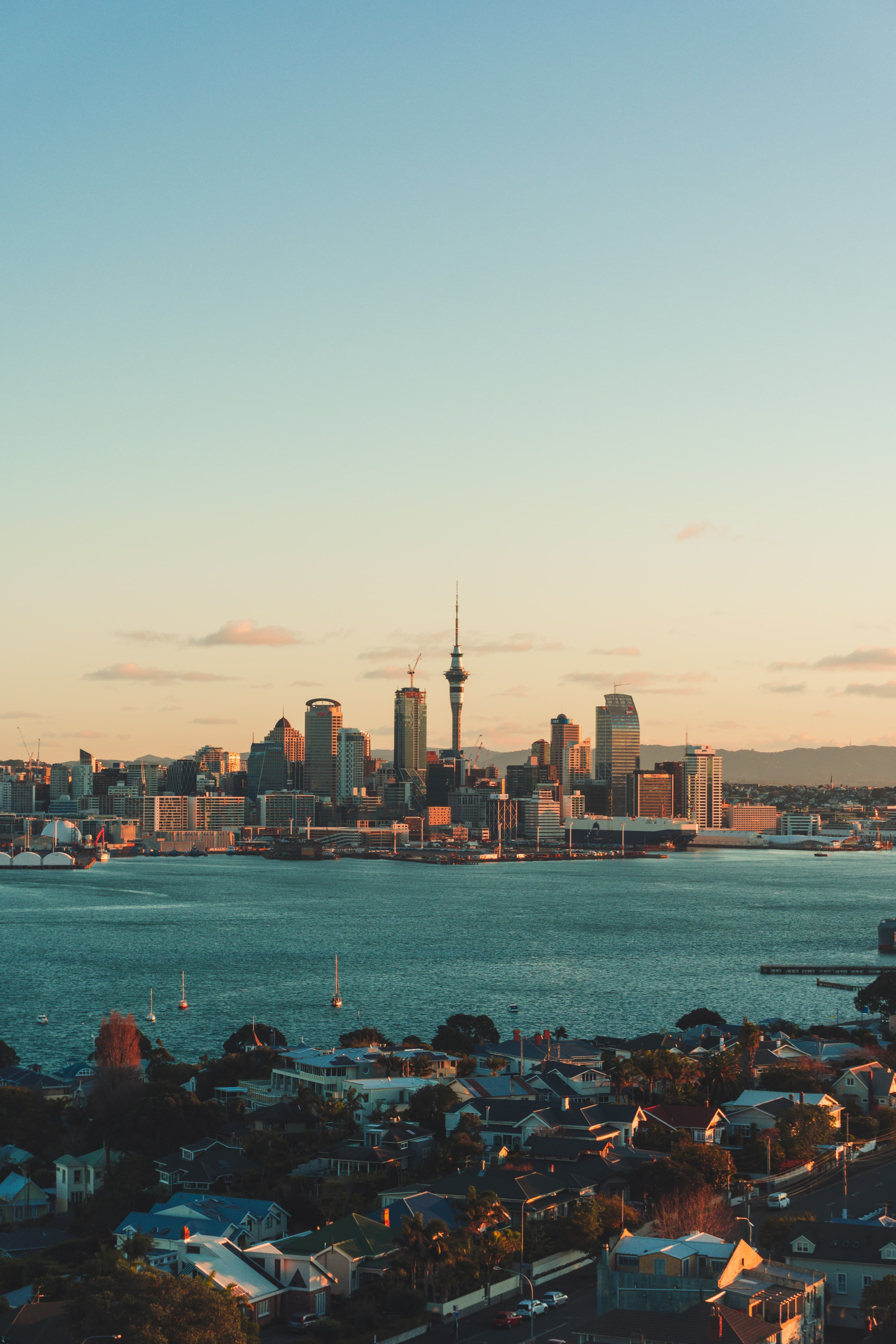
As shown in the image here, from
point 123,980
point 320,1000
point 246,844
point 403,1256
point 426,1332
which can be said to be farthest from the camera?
point 246,844

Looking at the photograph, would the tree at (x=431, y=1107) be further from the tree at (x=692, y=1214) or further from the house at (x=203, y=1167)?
the tree at (x=692, y=1214)

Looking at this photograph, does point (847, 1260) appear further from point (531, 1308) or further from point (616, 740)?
point (616, 740)

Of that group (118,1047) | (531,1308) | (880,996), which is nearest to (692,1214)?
(531,1308)

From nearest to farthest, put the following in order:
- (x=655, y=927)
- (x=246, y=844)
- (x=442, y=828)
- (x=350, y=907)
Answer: (x=655, y=927) < (x=350, y=907) < (x=246, y=844) < (x=442, y=828)

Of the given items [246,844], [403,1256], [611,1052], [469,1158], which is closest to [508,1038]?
[611,1052]

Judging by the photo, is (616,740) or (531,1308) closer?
(531,1308)

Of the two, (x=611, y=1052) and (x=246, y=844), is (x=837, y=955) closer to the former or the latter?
(x=611, y=1052)

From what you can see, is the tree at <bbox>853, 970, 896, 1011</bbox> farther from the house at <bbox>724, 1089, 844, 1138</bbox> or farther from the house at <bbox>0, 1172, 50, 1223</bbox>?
the house at <bbox>0, 1172, 50, 1223</bbox>
